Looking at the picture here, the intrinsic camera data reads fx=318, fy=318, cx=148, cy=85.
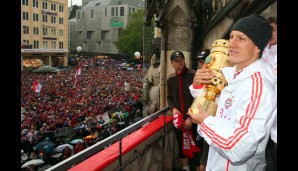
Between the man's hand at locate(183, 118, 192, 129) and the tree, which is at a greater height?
the tree

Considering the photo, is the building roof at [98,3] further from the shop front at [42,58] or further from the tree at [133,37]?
the shop front at [42,58]

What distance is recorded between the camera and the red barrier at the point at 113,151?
255 centimetres

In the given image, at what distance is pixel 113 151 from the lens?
9.59 ft

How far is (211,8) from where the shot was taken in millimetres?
4660

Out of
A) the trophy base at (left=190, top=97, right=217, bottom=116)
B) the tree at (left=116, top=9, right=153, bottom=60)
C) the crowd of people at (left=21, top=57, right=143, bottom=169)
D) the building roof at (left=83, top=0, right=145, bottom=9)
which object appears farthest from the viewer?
the building roof at (left=83, top=0, right=145, bottom=9)

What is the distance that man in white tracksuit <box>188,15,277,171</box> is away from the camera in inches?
74.8

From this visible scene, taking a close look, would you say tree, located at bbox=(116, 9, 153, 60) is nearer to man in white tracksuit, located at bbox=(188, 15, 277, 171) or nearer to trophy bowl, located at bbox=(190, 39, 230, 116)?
trophy bowl, located at bbox=(190, 39, 230, 116)

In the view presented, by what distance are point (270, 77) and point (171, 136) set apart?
2.51 m

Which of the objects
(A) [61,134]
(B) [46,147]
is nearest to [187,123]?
(B) [46,147]

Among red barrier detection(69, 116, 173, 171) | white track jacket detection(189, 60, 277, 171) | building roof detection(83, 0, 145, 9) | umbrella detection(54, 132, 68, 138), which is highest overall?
building roof detection(83, 0, 145, 9)

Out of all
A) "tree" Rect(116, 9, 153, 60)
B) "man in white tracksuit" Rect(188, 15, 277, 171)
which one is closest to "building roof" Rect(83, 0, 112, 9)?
"tree" Rect(116, 9, 153, 60)

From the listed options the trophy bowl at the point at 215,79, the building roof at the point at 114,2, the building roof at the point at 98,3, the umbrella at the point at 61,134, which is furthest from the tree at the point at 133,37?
the trophy bowl at the point at 215,79

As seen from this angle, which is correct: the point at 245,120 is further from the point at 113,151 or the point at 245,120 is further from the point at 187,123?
the point at 187,123

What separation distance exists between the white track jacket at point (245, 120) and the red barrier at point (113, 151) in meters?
0.96
